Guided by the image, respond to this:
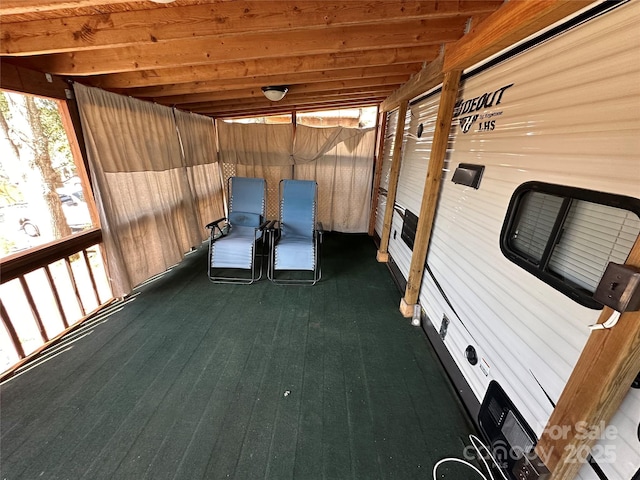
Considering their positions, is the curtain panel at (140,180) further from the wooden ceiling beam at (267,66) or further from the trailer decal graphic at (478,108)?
the trailer decal graphic at (478,108)

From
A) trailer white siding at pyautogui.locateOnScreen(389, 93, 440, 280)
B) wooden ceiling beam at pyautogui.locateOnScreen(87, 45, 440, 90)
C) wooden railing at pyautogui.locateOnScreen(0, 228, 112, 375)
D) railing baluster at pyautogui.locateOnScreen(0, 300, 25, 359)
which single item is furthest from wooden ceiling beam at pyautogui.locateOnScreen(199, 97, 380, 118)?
railing baluster at pyautogui.locateOnScreen(0, 300, 25, 359)

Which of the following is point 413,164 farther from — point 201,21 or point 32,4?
point 32,4

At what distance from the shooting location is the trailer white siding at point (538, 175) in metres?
0.89

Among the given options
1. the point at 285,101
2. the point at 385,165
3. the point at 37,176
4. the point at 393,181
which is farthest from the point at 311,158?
the point at 37,176

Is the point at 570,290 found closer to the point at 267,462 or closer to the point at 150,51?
the point at 267,462

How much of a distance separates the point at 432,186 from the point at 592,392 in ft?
5.64

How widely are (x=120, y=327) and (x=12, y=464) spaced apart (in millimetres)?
1114

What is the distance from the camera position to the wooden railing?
1849mm

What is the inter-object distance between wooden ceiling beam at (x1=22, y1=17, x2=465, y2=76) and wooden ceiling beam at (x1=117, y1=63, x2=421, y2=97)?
0.81 metres

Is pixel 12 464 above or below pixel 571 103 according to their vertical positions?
below

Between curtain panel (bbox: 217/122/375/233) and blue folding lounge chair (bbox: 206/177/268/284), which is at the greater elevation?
curtain panel (bbox: 217/122/375/233)

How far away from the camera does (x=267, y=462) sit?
1396 millimetres

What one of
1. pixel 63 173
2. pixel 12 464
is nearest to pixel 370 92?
pixel 63 173

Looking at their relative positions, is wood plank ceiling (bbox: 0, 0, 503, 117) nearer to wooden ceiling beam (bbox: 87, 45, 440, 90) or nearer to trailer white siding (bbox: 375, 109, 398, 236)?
wooden ceiling beam (bbox: 87, 45, 440, 90)
